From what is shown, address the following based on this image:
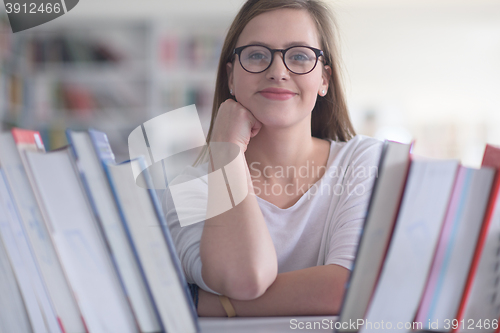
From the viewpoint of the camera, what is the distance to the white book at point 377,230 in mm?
343

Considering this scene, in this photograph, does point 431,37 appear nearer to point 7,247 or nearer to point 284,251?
point 284,251

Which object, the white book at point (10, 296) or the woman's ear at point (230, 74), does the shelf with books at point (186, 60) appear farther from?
the white book at point (10, 296)

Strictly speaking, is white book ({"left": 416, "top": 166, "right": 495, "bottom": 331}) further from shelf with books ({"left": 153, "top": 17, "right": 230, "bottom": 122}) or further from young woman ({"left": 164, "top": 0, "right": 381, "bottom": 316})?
shelf with books ({"left": 153, "top": 17, "right": 230, "bottom": 122})

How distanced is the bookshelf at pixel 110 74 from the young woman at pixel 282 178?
245cm

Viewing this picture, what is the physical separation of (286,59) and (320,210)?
17.3 inches

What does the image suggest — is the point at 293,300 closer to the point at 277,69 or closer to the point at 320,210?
the point at 320,210

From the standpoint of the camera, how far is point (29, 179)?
400mm

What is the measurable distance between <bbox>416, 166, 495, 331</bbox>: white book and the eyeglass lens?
0.76m

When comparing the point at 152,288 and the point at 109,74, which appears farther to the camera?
the point at 109,74

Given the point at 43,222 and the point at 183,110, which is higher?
the point at 43,222

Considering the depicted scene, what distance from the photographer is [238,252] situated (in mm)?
680

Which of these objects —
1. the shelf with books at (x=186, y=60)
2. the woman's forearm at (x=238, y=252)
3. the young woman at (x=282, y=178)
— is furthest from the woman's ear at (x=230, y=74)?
the shelf with books at (x=186, y=60)

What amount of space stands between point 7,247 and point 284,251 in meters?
0.73

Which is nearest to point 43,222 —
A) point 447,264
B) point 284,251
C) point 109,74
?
point 447,264
